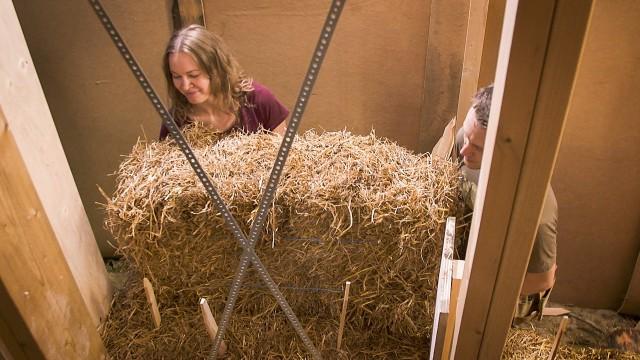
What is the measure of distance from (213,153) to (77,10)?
1.41 metres

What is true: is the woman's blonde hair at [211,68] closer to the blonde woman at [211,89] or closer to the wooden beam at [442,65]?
the blonde woman at [211,89]

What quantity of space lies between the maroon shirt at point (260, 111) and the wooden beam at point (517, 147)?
52.6 inches

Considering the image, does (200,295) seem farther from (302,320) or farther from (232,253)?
(302,320)

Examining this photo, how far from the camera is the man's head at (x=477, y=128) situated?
1.38 m

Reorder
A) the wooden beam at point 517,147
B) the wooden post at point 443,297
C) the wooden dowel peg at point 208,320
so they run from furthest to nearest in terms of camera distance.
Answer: the wooden dowel peg at point 208,320 < the wooden post at point 443,297 < the wooden beam at point 517,147

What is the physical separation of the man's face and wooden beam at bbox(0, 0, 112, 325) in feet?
4.25

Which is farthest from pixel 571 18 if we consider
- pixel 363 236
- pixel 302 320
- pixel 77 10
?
pixel 77 10

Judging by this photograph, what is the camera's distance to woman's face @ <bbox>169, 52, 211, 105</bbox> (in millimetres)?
1841

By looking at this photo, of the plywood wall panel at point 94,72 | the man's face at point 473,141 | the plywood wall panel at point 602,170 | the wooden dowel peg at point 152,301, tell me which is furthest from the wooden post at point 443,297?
the plywood wall panel at point 94,72

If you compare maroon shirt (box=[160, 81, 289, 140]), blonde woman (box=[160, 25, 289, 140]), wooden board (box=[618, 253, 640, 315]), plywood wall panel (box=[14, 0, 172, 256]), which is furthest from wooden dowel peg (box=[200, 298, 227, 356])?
wooden board (box=[618, 253, 640, 315])

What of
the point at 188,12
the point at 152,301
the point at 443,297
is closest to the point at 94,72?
the point at 188,12

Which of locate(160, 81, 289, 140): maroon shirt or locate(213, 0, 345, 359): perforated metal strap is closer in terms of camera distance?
locate(213, 0, 345, 359): perforated metal strap

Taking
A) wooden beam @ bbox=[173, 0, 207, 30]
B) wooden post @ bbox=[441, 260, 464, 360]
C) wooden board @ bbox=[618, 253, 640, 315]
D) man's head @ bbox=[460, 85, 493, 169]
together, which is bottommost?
wooden board @ bbox=[618, 253, 640, 315]

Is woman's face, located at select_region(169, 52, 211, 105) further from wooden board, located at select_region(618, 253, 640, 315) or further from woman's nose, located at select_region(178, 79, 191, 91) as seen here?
wooden board, located at select_region(618, 253, 640, 315)
